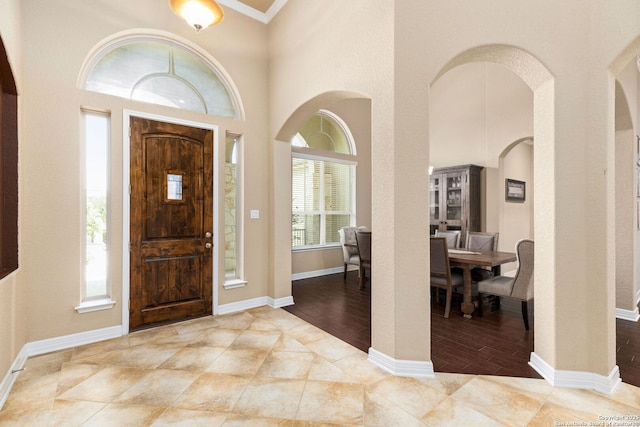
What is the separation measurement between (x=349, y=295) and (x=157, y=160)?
3.22 metres

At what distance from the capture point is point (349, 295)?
179 inches

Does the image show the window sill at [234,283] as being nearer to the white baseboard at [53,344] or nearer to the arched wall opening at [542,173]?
the white baseboard at [53,344]

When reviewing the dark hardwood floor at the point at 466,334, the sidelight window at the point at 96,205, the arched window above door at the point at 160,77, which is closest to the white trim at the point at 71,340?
the sidelight window at the point at 96,205

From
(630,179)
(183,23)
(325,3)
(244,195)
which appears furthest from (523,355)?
(183,23)

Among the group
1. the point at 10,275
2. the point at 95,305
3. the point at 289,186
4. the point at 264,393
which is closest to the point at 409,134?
the point at 289,186

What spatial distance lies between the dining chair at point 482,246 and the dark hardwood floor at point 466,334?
0.45 metres

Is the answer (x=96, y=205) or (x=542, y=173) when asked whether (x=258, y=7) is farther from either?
(x=542, y=173)

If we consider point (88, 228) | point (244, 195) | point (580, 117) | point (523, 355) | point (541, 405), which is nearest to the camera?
point (541, 405)

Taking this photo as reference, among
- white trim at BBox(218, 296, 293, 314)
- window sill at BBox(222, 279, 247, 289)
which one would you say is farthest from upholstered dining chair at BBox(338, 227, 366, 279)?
window sill at BBox(222, 279, 247, 289)

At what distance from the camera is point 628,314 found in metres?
3.45

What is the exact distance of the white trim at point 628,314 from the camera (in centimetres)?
342

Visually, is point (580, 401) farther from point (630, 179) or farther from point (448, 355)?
point (630, 179)

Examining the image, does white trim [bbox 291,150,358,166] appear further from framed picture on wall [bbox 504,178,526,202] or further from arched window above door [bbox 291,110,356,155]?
framed picture on wall [bbox 504,178,526,202]

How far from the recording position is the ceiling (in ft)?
12.3
